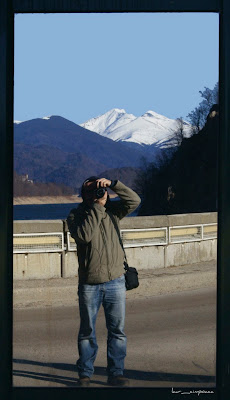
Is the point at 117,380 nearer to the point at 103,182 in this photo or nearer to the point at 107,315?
the point at 107,315

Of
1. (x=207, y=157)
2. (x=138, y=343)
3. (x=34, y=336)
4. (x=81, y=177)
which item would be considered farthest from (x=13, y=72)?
(x=207, y=157)

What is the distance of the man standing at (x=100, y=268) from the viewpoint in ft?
14.5

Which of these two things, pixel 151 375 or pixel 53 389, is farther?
pixel 151 375

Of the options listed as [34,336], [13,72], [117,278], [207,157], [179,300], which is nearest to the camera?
[13,72]

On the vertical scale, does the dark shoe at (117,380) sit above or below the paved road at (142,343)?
above

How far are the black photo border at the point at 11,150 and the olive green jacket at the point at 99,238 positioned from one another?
4.60 feet

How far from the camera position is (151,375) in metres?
5.10

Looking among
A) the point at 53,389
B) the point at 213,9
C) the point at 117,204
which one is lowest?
the point at 53,389

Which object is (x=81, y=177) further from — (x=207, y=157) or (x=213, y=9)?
(x=207, y=157)

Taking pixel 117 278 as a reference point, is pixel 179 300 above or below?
below

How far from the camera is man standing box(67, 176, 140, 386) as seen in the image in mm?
4414

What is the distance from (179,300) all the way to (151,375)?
194 inches

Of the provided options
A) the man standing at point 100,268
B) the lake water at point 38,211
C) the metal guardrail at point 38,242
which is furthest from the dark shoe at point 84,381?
the metal guardrail at point 38,242

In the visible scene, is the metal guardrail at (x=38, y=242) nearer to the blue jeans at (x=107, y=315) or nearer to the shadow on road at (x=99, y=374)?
the shadow on road at (x=99, y=374)
